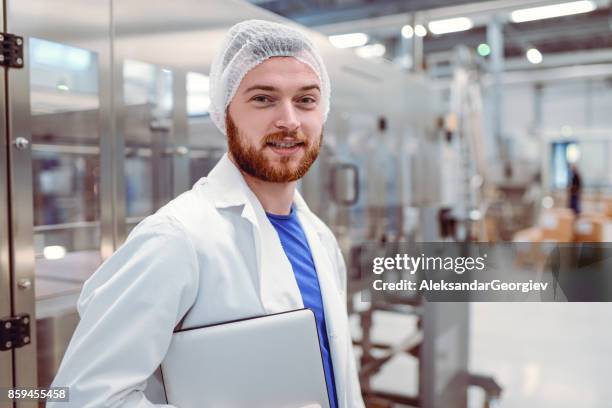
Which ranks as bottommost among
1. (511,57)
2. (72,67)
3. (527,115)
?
(72,67)

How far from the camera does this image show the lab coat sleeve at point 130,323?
2.65 feet

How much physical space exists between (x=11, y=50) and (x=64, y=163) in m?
0.43

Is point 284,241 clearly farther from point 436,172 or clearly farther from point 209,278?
point 436,172

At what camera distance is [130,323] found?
834 mm

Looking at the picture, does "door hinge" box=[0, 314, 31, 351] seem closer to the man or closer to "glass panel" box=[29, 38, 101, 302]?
"glass panel" box=[29, 38, 101, 302]

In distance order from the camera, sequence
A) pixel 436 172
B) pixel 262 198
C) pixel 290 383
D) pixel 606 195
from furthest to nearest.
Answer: pixel 606 195
pixel 436 172
pixel 262 198
pixel 290 383

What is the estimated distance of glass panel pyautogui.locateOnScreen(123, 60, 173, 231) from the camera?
1592mm

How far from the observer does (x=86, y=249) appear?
160 cm

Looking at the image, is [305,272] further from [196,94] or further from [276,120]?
[196,94]

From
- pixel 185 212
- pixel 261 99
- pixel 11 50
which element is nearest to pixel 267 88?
pixel 261 99

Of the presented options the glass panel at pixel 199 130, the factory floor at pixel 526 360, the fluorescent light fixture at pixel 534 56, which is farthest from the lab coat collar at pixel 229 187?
the fluorescent light fixture at pixel 534 56

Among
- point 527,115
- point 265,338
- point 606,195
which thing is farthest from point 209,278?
point 527,115

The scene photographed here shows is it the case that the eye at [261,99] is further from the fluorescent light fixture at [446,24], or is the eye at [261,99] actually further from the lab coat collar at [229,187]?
the fluorescent light fixture at [446,24]

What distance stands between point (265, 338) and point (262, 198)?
13.2 inches
